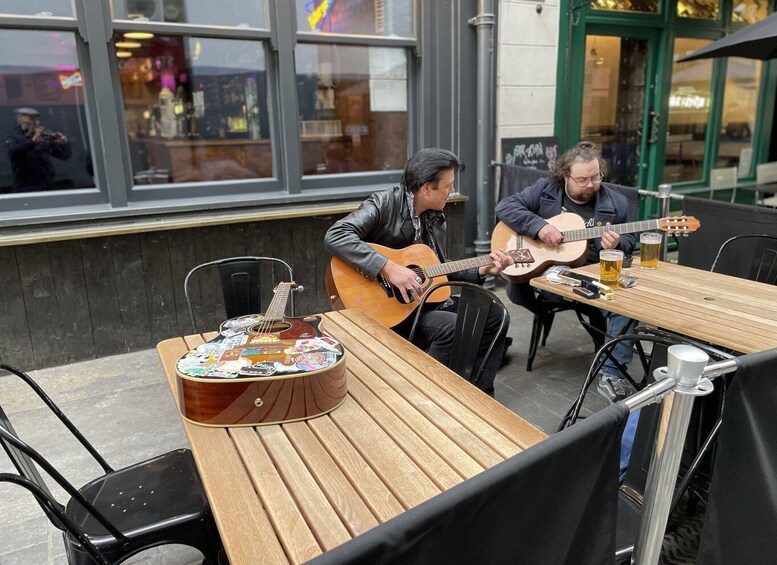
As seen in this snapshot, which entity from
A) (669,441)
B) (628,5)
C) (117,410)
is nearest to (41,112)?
(117,410)

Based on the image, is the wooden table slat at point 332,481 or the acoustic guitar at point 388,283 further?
the acoustic guitar at point 388,283

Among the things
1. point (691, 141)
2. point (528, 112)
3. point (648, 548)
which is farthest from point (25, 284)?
point (691, 141)

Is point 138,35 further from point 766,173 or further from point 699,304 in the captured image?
point 766,173

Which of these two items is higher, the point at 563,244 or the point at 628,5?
the point at 628,5

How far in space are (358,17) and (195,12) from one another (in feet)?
4.31

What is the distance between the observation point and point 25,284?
12.2 ft

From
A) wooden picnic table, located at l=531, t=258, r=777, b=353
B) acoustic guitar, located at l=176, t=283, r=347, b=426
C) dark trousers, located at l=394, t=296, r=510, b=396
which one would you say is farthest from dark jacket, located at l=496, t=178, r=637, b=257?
acoustic guitar, located at l=176, t=283, r=347, b=426

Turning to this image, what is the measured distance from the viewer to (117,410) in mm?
3293

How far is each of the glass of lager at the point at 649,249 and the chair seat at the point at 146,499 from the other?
2.44 m

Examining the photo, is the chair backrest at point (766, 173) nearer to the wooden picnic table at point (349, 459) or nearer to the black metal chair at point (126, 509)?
the wooden picnic table at point (349, 459)

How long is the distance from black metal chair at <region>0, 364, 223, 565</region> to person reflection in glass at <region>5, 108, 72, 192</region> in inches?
104

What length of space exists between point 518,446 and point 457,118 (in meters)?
4.04

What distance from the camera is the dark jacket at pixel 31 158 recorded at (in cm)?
381

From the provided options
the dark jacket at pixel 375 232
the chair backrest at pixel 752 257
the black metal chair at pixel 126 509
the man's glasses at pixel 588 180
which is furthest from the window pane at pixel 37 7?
the chair backrest at pixel 752 257
